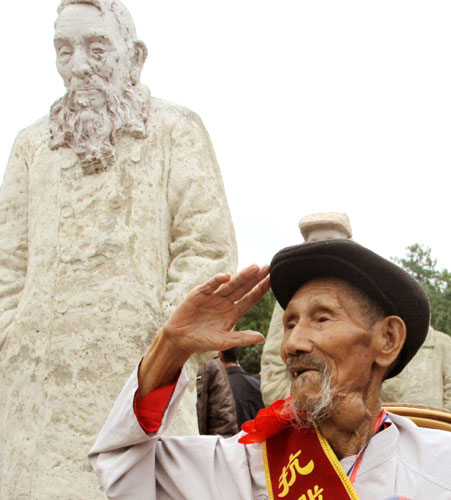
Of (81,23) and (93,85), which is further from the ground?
(81,23)

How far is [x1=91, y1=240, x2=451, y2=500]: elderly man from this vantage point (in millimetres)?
2912

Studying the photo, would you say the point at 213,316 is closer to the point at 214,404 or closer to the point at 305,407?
the point at 305,407

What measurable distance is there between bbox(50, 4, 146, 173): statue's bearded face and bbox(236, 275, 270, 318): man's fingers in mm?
1732

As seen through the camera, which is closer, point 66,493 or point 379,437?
point 379,437

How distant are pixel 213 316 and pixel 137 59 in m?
2.22

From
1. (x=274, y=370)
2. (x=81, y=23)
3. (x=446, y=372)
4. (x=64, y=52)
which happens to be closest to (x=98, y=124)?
(x=64, y=52)

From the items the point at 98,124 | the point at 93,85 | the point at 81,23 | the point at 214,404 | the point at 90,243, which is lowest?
the point at 214,404

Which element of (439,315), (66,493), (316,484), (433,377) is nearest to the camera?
(316,484)

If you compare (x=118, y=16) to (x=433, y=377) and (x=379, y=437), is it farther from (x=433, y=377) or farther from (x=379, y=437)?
(x=433, y=377)

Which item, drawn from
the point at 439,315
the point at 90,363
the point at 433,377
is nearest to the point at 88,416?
the point at 90,363

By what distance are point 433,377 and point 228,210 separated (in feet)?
16.0

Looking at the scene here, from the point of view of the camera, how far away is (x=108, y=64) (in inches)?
180

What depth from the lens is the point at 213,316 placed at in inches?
118

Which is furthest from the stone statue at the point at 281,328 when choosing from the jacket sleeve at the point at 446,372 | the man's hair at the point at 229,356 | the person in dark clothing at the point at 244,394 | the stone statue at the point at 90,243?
the stone statue at the point at 90,243
